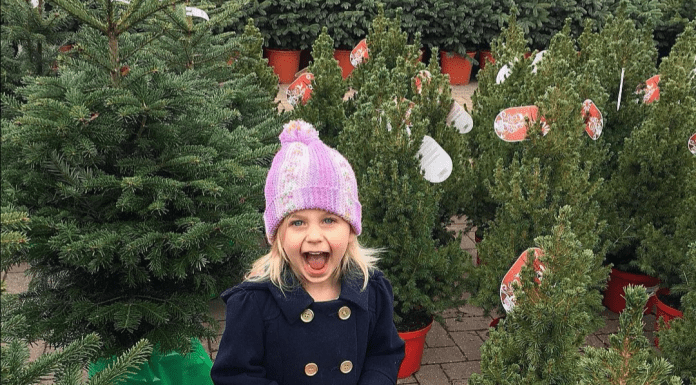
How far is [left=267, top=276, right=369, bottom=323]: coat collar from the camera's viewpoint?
218 centimetres

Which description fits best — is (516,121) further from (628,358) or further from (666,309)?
(628,358)

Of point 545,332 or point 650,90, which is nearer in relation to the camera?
point 545,332

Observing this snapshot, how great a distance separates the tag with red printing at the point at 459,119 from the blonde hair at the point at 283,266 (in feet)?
8.41

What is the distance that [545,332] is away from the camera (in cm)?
249

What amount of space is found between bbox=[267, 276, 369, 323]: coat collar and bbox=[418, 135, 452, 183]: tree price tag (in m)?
1.66

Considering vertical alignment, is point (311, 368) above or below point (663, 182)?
above

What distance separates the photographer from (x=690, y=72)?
16.8 feet

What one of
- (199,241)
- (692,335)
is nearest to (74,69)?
(199,241)

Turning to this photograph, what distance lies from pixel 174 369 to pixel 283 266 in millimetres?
1453

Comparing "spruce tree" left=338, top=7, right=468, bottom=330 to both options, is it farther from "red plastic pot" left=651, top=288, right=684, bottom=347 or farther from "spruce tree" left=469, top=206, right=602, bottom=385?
→ "red plastic pot" left=651, top=288, right=684, bottom=347

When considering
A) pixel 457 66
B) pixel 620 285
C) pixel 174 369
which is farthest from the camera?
pixel 457 66

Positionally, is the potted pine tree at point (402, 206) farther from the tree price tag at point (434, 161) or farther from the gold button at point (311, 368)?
the gold button at point (311, 368)

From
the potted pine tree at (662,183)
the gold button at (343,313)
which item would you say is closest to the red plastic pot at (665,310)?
the potted pine tree at (662,183)

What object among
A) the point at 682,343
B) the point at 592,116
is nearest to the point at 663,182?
Answer: the point at 592,116
